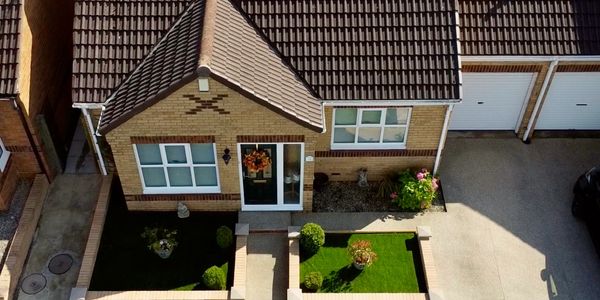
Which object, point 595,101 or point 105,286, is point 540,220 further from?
point 105,286

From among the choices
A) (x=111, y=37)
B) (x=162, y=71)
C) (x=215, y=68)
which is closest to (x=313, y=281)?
(x=215, y=68)

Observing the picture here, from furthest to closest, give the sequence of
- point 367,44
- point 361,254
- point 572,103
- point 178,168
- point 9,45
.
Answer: point 572,103
point 178,168
point 367,44
point 361,254
point 9,45

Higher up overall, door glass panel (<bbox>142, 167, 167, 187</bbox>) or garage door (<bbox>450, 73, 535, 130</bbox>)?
garage door (<bbox>450, 73, 535, 130</bbox>)

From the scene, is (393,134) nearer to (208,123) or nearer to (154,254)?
(208,123)

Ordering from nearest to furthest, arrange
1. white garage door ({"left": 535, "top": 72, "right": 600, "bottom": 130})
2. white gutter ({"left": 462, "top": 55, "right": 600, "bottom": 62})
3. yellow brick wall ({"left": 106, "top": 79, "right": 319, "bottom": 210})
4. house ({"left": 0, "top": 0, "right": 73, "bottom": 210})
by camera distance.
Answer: yellow brick wall ({"left": 106, "top": 79, "right": 319, "bottom": 210})
house ({"left": 0, "top": 0, "right": 73, "bottom": 210})
white gutter ({"left": 462, "top": 55, "right": 600, "bottom": 62})
white garage door ({"left": 535, "top": 72, "right": 600, "bottom": 130})

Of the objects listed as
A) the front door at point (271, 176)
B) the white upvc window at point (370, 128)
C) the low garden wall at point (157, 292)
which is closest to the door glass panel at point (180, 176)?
the front door at point (271, 176)

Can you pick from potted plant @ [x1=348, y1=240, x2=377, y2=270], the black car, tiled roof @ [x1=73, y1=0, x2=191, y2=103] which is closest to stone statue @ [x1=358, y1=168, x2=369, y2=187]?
potted plant @ [x1=348, y1=240, x2=377, y2=270]

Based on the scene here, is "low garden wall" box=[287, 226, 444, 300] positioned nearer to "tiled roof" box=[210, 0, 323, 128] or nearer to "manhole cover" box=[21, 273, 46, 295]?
"tiled roof" box=[210, 0, 323, 128]
